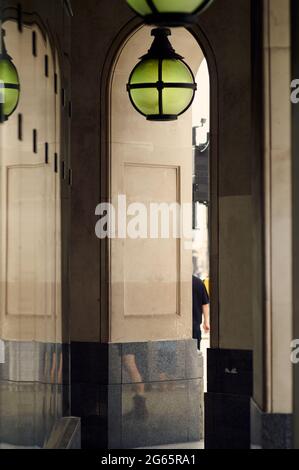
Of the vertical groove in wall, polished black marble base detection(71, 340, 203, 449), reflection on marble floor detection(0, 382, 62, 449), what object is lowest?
polished black marble base detection(71, 340, 203, 449)

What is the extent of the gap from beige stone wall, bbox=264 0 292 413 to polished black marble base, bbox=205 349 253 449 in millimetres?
2740

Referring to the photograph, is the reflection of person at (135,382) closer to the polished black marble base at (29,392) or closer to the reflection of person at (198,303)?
the reflection of person at (198,303)

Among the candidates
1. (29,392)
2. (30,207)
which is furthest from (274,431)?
(30,207)

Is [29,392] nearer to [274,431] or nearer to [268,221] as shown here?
[274,431]

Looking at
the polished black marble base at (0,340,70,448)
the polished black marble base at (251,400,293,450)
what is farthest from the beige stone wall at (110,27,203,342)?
the polished black marble base at (251,400,293,450)

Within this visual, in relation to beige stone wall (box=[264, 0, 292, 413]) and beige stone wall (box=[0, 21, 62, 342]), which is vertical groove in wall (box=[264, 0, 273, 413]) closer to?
beige stone wall (box=[264, 0, 292, 413])

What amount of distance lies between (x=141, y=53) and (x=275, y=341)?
4446 mm

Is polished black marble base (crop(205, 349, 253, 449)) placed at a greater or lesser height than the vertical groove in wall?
lesser

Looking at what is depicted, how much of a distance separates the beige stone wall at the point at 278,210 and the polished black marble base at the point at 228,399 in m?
2.74

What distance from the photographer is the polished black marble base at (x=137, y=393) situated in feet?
34.1

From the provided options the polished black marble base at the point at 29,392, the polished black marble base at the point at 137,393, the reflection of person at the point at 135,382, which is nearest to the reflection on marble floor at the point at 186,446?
the polished black marble base at the point at 137,393

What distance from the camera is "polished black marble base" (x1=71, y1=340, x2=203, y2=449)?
10406mm

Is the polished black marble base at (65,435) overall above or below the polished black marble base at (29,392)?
below

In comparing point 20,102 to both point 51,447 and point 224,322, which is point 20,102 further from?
point 224,322
